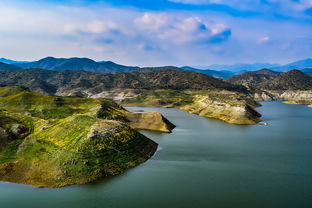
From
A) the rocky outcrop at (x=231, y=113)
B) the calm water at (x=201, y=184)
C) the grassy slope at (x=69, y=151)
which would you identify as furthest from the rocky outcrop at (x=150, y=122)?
Answer: the rocky outcrop at (x=231, y=113)

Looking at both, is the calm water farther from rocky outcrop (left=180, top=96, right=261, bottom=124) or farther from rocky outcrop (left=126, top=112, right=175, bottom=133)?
rocky outcrop (left=180, top=96, right=261, bottom=124)

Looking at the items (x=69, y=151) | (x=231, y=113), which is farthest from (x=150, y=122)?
(x=69, y=151)

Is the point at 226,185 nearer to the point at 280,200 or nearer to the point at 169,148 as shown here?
the point at 280,200

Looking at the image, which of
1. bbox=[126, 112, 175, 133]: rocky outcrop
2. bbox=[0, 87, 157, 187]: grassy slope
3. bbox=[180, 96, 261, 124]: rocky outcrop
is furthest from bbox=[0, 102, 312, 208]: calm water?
bbox=[180, 96, 261, 124]: rocky outcrop

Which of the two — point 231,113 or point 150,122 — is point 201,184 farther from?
point 231,113

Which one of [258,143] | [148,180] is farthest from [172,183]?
[258,143]
